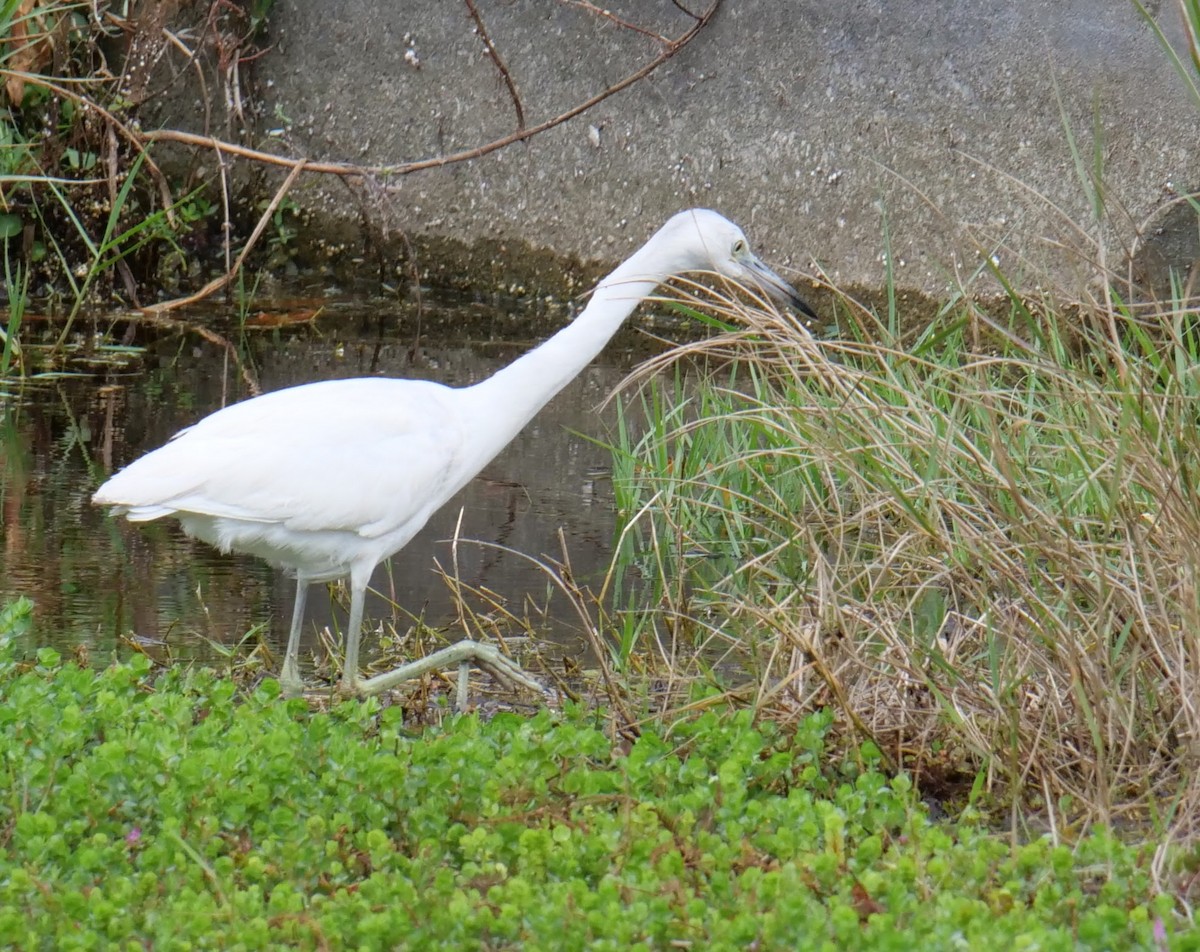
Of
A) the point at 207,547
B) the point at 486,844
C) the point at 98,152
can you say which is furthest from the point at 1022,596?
the point at 98,152

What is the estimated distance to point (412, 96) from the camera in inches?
332

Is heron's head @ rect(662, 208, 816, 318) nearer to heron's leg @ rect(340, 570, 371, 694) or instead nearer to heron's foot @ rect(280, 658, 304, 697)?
heron's leg @ rect(340, 570, 371, 694)

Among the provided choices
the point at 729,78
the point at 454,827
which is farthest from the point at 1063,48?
the point at 454,827

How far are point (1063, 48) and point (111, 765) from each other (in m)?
6.46

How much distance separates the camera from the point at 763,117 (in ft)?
26.4

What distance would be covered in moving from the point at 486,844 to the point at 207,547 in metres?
2.70

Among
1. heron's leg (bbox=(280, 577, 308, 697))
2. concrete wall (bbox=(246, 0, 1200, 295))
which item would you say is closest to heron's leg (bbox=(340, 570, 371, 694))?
heron's leg (bbox=(280, 577, 308, 697))

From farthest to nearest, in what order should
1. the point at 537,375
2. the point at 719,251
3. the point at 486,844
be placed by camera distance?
the point at 719,251, the point at 537,375, the point at 486,844

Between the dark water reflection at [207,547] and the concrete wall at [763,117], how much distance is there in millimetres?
706

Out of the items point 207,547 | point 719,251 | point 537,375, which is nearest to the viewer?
point 537,375

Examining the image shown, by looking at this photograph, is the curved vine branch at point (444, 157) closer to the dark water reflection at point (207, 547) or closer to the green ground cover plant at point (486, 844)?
the dark water reflection at point (207, 547)

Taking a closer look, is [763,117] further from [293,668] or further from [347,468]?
[293,668]

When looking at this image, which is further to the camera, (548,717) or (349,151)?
(349,151)

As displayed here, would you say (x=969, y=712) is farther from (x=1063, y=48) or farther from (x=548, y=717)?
(x=1063, y=48)
